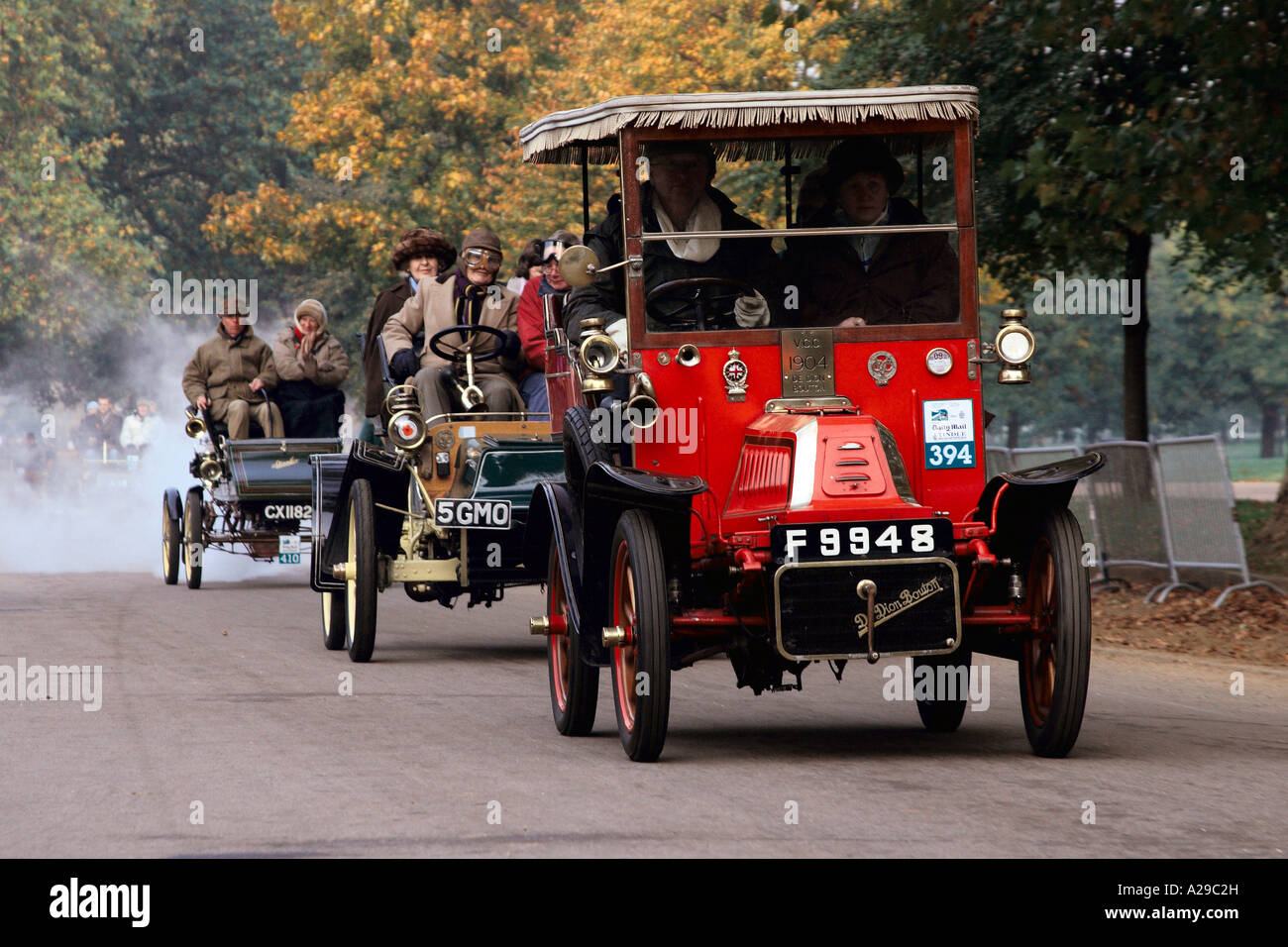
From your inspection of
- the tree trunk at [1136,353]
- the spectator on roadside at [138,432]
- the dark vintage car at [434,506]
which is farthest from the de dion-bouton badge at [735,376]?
the spectator on roadside at [138,432]

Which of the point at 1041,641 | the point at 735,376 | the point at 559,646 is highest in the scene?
the point at 735,376

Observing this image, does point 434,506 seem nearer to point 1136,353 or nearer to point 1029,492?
point 1029,492

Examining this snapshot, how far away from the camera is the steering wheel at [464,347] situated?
41.5ft

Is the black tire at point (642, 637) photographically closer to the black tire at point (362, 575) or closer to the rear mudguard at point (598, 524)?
the rear mudguard at point (598, 524)

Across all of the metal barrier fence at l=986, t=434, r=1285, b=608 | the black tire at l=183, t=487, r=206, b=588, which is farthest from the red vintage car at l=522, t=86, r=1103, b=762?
the black tire at l=183, t=487, r=206, b=588

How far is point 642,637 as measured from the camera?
7.44m

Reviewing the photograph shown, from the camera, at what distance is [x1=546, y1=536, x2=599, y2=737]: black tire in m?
8.51

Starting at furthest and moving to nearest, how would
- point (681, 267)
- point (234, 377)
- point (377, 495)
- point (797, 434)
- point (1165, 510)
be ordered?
point (234, 377), point (1165, 510), point (377, 495), point (681, 267), point (797, 434)

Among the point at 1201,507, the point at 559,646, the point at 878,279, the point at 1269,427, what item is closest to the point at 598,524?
the point at 559,646

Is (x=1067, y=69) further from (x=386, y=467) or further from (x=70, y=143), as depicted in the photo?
(x=70, y=143)

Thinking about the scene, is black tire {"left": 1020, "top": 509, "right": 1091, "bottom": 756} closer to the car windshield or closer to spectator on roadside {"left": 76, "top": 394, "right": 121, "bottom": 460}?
the car windshield

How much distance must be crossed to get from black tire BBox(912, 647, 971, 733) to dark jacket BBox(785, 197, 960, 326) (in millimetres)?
1451

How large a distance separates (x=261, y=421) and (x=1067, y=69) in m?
7.88

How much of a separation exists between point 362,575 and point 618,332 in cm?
396
